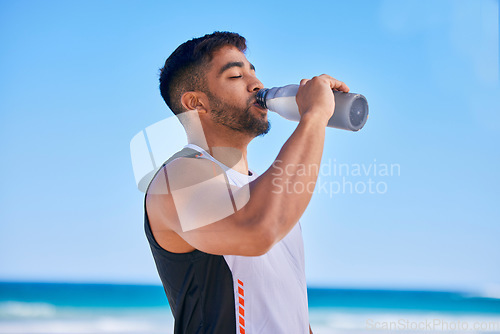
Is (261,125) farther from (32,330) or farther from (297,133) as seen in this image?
(32,330)

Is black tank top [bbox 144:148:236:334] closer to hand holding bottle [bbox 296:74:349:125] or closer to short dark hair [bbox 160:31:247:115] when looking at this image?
hand holding bottle [bbox 296:74:349:125]

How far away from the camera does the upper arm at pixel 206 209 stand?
763mm

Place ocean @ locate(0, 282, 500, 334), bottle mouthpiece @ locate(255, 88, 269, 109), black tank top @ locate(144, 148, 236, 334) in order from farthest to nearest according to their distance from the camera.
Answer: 1. ocean @ locate(0, 282, 500, 334)
2. bottle mouthpiece @ locate(255, 88, 269, 109)
3. black tank top @ locate(144, 148, 236, 334)

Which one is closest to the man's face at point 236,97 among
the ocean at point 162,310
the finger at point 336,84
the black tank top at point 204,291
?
the finger at point 336,84

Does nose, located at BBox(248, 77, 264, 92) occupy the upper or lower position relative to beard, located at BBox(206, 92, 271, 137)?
upper

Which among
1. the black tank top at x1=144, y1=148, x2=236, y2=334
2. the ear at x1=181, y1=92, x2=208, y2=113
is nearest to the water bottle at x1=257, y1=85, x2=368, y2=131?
the ear at x1=181, y1=92, x2=208, y2=113

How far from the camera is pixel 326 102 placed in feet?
2.91

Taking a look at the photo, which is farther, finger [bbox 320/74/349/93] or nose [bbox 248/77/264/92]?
nose [bbox 248/77/264/92]

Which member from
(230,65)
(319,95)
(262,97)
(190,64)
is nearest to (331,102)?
(319,95)

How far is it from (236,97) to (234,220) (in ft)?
1.35

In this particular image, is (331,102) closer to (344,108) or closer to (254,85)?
(344,108)

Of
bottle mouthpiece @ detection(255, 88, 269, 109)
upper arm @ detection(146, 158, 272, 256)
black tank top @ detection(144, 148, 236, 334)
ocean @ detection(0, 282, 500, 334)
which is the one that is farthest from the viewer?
ocean @ detection(0, 282, 500, 334)

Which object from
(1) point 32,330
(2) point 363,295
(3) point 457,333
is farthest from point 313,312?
(1) point 32,330

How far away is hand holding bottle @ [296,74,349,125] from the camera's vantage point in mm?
875
